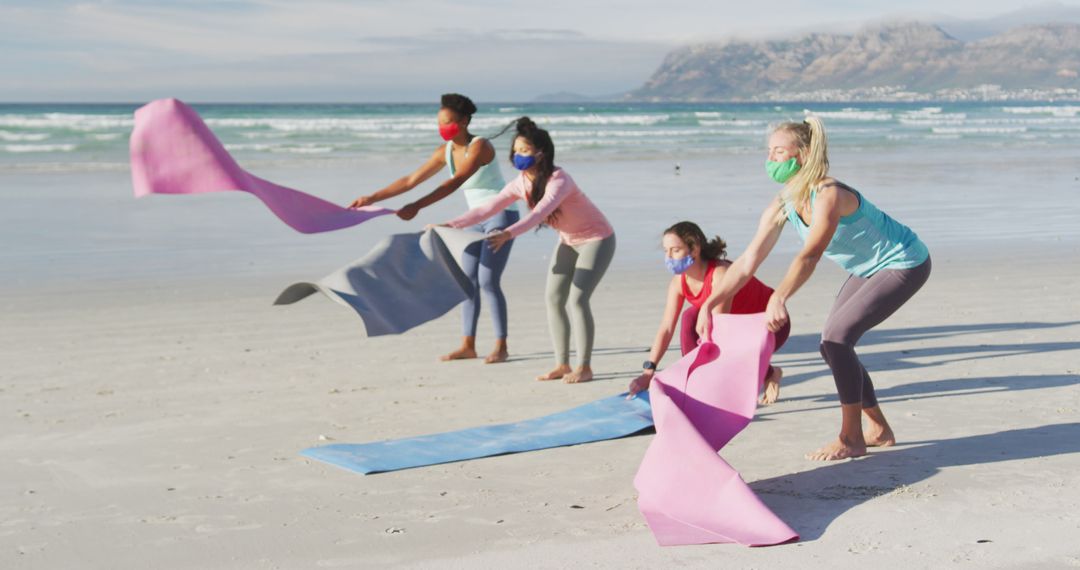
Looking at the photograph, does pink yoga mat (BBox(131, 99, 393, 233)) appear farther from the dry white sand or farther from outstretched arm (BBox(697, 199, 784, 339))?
outstretched arm (BBox(697, 199, 784, 339))

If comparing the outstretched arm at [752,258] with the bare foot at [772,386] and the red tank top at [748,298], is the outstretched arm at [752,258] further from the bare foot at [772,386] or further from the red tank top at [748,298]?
the bare foot at [772,386]

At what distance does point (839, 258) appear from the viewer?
5535 millimetres

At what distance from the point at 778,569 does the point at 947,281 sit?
788cm

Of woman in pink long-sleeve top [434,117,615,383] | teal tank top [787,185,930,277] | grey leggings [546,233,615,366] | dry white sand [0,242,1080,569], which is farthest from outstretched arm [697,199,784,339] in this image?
grey leggings [546,233,615,366]

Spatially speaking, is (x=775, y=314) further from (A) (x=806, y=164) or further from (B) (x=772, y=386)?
(B) (x=772, y=386)

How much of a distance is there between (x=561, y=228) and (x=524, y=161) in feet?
1.62

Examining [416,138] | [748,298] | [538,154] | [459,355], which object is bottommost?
[416,138]

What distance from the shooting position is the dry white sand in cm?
443

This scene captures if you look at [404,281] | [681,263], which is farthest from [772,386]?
[404,281]

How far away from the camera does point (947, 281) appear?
37.3 ft

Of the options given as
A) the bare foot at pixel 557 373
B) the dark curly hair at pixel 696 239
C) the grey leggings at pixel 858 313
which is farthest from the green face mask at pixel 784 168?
the bare foot at pixel 557 373

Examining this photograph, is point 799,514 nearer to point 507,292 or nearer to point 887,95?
point 507,292

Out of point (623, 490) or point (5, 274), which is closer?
point (623, 490)

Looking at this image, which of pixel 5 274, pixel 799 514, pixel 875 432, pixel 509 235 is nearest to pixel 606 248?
pixel 509 235
